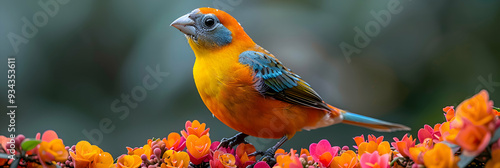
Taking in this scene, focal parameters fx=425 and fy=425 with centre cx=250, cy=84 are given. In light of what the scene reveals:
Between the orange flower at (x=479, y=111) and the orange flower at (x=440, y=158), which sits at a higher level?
the orange flower at (x=479, y=111)

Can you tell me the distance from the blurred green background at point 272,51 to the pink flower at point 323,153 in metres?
1.09

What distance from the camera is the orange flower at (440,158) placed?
75 centimetres

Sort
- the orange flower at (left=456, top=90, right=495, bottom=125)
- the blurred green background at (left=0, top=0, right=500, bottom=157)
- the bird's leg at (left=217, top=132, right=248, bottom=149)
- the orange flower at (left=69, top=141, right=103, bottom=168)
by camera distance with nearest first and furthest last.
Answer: the orange flower at (left=456, top=90, right=495, bottom=125), the orange flower at (left=69, top=141, right=103, bottom=168), the bird's leg at (left=217, top=132, right=248, bottom=149), the blurred green background at (left=0, top=0, right=500, bottom=157)

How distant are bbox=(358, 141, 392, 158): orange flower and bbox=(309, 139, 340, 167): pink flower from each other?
2.6 inches

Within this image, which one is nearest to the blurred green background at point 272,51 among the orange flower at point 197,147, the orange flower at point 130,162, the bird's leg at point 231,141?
the bird's leg at point 231,141

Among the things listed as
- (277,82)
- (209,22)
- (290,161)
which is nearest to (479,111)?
(290,161)

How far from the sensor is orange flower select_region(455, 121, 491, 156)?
28.4 inches

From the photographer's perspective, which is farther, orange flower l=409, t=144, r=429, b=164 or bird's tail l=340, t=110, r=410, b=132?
bird's tail l=340, t=110, r=410, b=132

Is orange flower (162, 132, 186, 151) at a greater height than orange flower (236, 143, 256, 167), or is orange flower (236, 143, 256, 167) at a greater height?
orange flower (162, 132, 186, 151)

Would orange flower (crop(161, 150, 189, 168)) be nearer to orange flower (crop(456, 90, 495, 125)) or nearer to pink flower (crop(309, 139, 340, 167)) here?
pink flower (crop(309, 139, 340, 167))

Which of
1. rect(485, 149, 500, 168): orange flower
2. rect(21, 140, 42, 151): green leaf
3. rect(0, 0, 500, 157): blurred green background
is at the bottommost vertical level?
rect(485, 149, 500, 168): orange flower

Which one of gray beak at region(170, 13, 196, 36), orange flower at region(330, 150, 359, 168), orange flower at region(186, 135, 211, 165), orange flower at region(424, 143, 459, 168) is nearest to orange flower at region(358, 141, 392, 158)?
orange flower at region(330, 150, 359, 168)

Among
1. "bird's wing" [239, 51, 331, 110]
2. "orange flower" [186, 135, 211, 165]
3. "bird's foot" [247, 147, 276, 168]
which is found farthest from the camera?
"bird's wing" [239, 51, 331, 110]

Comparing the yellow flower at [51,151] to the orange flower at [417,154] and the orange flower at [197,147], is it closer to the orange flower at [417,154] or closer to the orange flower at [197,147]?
the orange flower at [197,147]
